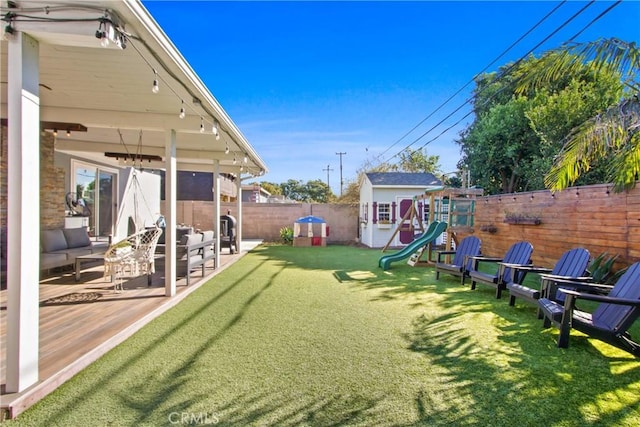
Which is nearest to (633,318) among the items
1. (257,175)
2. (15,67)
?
(15,67)

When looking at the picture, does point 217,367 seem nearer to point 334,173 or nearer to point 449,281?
point 449,281

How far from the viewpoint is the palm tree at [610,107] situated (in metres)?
3.85

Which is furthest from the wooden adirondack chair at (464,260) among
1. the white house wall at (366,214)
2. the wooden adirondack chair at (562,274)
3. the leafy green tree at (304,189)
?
the leafy green tree at (304,189)

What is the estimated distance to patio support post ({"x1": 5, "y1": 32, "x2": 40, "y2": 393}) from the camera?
7.36 feet

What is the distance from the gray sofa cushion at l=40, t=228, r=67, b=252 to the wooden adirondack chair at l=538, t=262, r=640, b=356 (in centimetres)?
794

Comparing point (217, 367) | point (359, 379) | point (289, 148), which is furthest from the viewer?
point (289, 148)

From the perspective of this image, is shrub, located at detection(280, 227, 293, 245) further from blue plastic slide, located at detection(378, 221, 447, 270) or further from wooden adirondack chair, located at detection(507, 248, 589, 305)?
wooden adirondack chair, located at detection(507, 248, 589, 305)

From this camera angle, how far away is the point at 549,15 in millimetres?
6441

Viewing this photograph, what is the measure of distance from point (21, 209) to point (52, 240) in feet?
17.2

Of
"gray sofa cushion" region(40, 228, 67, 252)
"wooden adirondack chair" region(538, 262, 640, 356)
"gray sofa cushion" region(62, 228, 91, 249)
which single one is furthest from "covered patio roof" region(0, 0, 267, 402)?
"wooden adirondack chair" region(538, 262, 640, 356)

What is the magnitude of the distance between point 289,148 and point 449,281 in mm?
19064

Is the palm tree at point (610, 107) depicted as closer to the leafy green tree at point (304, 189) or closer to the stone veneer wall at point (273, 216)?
the stone veneer wall at point (273, 216)

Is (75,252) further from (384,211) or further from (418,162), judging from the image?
(418,162)

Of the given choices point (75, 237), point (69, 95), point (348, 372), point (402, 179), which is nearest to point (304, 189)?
point (402, 179)
